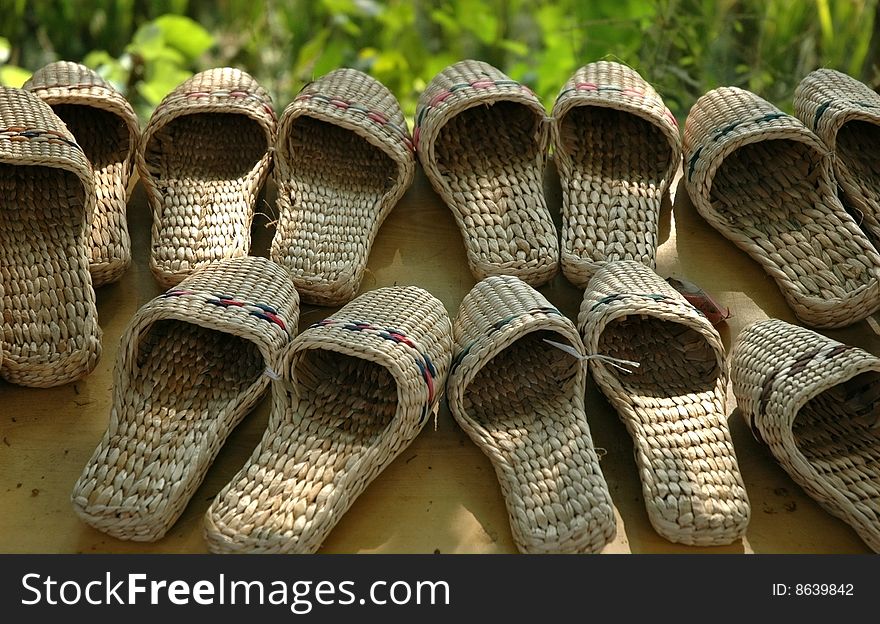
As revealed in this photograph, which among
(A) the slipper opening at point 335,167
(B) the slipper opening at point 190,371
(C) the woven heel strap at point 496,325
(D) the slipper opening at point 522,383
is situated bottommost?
(D) the slipper opening at point 522,383

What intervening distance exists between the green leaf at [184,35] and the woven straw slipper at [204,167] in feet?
4.28

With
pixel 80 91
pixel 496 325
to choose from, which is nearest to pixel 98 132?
pixel 80 91

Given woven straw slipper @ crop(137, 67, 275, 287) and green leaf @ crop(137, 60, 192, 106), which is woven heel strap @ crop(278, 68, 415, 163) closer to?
woven straw slipper @ crop(137, 67, 275, 287)

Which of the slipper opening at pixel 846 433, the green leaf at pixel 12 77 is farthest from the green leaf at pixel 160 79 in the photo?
the slipper opening at pixel 846 433

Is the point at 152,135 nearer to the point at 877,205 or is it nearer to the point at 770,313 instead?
the point at 770,313

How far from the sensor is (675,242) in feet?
6.51

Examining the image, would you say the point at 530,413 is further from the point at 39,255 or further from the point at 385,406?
the point at 39,255

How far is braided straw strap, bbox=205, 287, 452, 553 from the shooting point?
1428mm

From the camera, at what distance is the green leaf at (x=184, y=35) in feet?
10.5

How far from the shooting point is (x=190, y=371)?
5.35 feet

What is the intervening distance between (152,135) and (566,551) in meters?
1.15

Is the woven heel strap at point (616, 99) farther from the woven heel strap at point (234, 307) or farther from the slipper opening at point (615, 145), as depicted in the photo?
the woven heel strap at point (234, 307)

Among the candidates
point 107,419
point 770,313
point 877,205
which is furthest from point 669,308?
point 107,419

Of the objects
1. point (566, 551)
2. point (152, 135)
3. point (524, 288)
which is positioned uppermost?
point (152, 135)
